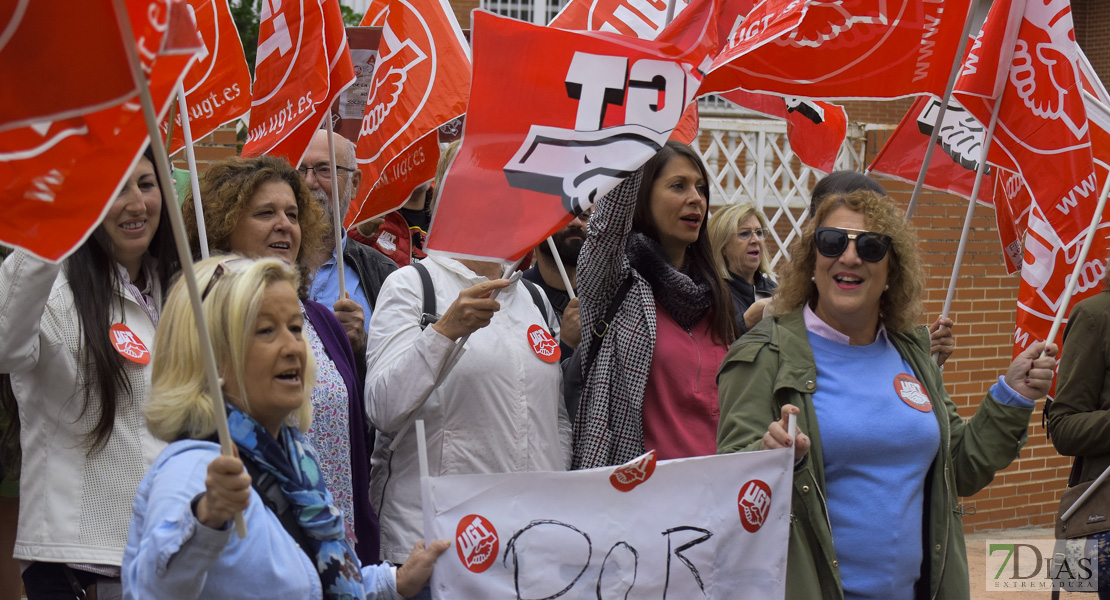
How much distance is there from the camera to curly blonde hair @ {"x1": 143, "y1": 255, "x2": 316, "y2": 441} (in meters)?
2.38

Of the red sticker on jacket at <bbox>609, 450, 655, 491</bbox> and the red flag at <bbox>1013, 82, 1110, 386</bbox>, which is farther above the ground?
the red flag at <bbox>1013, 82, 1110, 386</bbox>

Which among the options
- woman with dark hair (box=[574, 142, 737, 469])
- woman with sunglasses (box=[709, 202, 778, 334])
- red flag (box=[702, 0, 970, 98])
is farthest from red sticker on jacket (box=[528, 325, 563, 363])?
woman with sunglasses (box=[709, 202, 778, 334])

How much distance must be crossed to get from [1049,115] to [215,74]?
3.27m

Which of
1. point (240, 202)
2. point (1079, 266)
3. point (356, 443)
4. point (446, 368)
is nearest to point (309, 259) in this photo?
point (240, 202)

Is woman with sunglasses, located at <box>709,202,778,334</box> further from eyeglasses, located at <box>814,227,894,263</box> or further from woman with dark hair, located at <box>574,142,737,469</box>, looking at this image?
eyeglasses, located at <box>814,227,894,263</box>

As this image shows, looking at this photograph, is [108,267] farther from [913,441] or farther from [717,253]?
[717,253]

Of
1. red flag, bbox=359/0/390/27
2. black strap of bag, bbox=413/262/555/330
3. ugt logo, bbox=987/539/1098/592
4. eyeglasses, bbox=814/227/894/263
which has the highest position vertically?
red flag, bbox=359/0/390/27

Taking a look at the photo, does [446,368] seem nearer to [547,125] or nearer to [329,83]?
[547,125]

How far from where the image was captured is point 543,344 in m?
3.82

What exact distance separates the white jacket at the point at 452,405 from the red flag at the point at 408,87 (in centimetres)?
138

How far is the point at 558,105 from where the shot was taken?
134 inches

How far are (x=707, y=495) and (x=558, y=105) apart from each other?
1196 mm

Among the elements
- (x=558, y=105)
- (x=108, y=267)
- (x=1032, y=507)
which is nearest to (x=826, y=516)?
(x=558, y=105)

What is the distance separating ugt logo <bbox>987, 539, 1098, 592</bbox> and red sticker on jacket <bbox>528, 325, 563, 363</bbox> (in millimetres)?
2346
